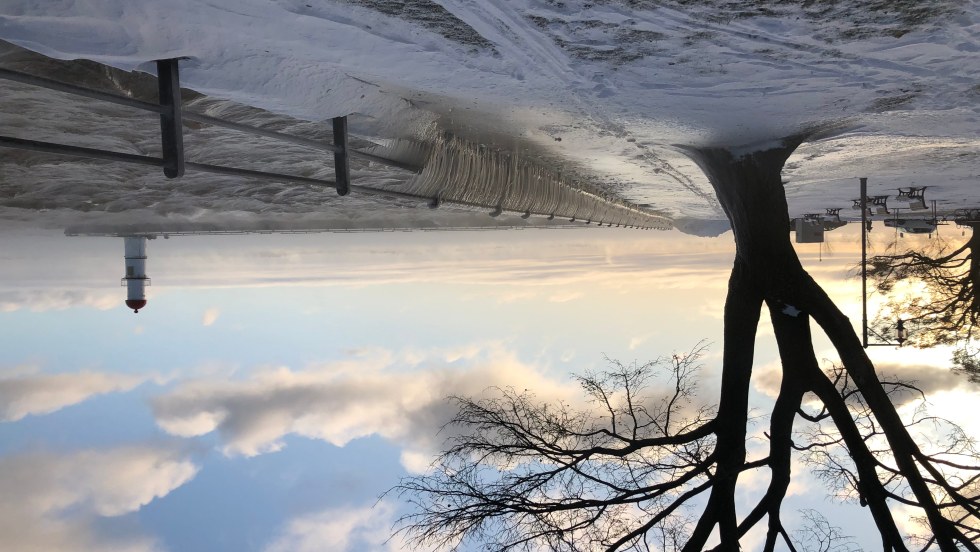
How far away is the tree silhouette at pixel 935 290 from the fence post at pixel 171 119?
17628 millimetres

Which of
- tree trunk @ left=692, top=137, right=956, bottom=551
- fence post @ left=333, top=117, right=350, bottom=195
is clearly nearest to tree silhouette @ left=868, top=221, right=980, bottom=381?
tree trunk @ left=692, top=137, right=956, bottom=551

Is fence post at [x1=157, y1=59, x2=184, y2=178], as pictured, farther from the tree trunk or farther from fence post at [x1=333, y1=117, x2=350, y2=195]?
the tree trunk

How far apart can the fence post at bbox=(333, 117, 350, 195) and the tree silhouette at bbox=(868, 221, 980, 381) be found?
16.1 metres

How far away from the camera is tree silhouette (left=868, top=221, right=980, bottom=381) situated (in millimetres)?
17656

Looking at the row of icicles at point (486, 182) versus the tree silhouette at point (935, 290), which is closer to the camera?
the row of icicles at point (486, 182)

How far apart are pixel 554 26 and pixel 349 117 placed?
189 cm

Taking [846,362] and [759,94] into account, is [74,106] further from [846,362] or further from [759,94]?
[846,362]

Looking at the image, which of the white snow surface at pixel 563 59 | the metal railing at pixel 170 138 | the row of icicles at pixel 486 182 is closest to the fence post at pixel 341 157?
the metal railing at pixel 170 138

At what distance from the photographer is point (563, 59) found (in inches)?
195

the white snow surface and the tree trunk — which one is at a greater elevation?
the white snow surface

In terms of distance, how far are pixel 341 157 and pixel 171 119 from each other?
1.61 meters

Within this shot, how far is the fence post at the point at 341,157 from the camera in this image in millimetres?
4996

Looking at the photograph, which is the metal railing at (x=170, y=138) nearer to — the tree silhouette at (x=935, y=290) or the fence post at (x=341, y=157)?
the fence post at (x=341, y=157)

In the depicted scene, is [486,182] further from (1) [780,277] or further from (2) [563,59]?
(1) [780,277]
